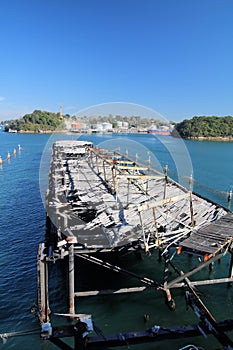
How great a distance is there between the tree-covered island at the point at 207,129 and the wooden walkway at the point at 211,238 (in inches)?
5875

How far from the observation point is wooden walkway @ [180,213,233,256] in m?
12.3

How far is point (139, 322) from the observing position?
1313 cm

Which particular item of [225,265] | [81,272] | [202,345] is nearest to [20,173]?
[81,272]

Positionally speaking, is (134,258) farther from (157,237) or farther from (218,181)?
(218,181)

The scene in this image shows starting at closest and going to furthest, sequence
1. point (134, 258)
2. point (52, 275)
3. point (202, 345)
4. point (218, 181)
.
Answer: point (202, 345) → point (52, 275) → point (134, 258) → point (218, 181)

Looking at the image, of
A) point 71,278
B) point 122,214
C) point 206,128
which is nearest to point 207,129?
point 206,128

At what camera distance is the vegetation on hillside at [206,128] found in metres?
160

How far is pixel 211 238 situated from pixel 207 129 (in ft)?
520

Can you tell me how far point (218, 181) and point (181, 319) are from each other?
40847mm

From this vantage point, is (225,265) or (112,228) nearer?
(112,228)

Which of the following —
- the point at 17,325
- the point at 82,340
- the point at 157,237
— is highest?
the point at 157,237

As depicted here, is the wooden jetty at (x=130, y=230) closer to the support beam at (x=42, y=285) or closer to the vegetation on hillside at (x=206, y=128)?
the support beam at (x=42, y=285)

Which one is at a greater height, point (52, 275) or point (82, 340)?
point (82, 340)

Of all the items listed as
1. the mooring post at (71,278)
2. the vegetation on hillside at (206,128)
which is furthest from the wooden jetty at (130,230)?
the vegetation on hillside at (206,128)
